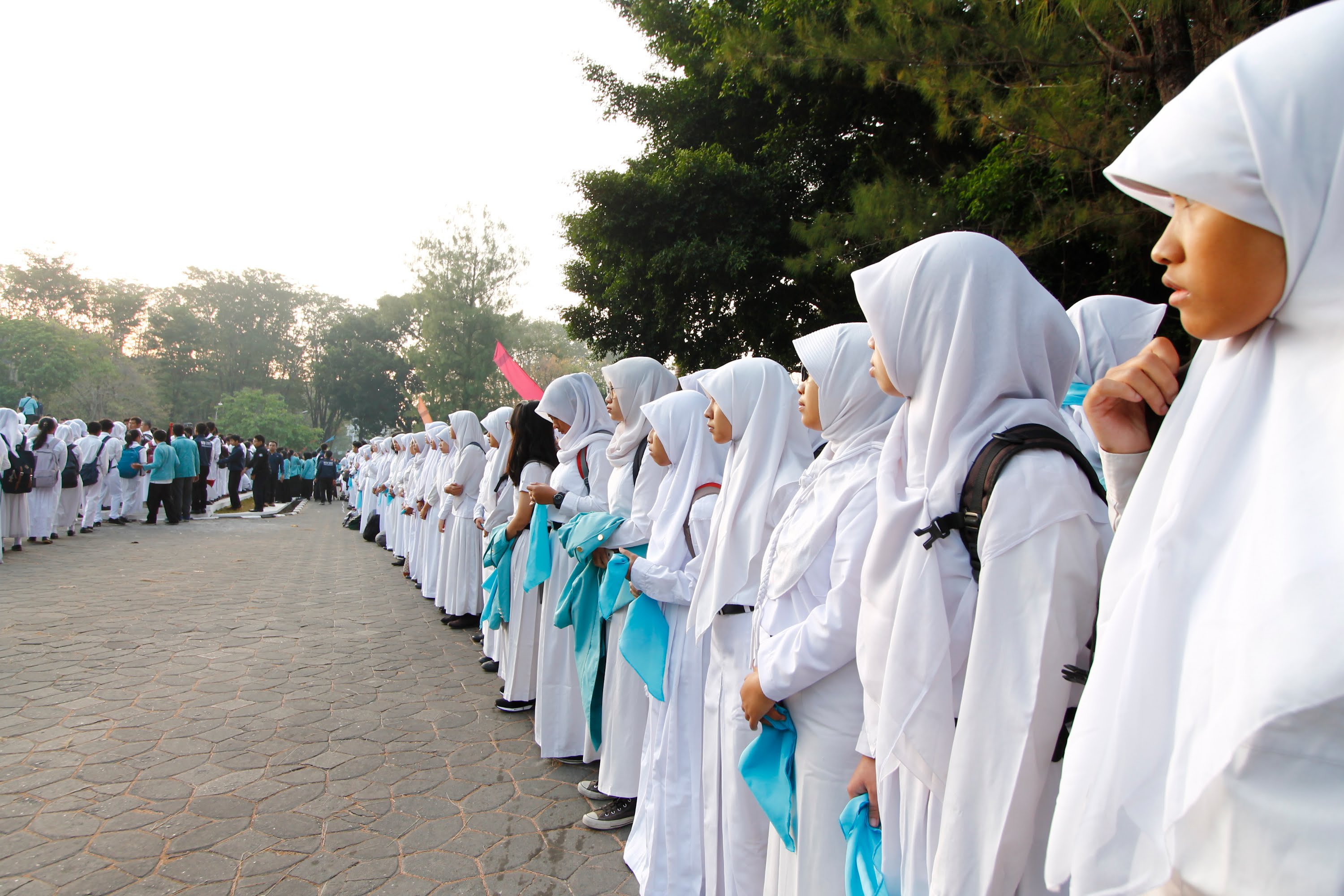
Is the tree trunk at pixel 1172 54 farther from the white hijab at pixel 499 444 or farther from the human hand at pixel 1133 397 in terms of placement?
the human hand at pixel 1133 397

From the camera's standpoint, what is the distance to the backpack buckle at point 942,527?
1.51 m

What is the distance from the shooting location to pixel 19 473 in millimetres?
11109

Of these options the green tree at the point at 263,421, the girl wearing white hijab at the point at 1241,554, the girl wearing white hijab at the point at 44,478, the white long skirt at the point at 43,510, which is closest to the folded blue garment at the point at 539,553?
the girl wearing white hijab at the point at 1241,554

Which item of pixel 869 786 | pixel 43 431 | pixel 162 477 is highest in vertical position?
pixel 43 431

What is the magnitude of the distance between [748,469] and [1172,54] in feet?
14.7

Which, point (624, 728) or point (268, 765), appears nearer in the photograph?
point (624, 728)

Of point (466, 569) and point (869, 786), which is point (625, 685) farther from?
point (466, 569)

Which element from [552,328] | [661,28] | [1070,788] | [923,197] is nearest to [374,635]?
[923,197]

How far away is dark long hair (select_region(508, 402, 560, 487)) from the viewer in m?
5.25

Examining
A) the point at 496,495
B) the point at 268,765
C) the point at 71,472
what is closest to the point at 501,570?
the point at 496,495

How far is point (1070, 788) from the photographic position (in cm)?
94

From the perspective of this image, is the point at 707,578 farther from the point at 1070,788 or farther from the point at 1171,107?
the point at 1171,107

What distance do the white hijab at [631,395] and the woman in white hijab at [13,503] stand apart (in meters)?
11.0

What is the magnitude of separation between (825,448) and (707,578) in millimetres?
644
